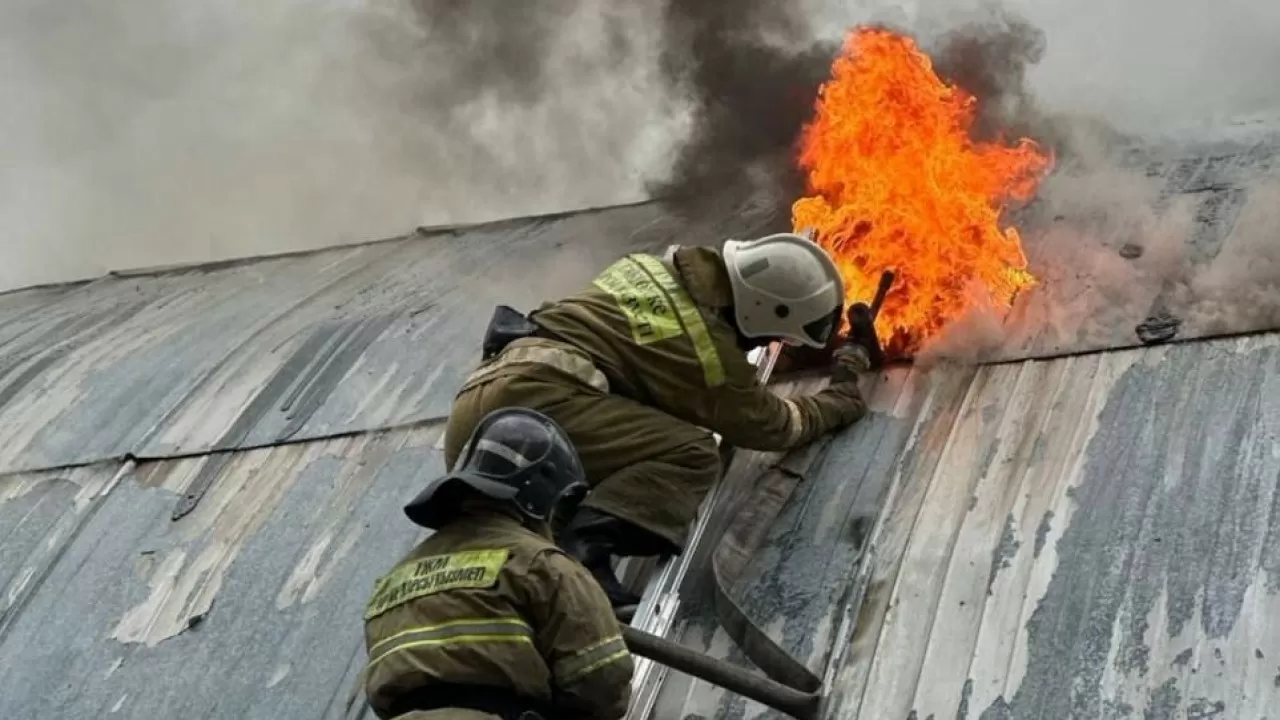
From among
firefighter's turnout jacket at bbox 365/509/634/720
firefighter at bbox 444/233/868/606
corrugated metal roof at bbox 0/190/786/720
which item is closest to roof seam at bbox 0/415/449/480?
corrugated metal roof at bbox 0/190/786/720

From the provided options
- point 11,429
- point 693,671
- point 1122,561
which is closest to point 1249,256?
point 1122,561

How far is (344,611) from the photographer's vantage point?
5613mm

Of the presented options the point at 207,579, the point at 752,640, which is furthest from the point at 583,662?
the point at 207,579

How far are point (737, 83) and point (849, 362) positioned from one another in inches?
172

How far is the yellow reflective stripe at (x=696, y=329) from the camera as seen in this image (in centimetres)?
493

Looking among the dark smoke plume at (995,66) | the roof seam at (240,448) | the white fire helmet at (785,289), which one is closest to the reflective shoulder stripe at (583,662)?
the white fire helmet at (785,289)

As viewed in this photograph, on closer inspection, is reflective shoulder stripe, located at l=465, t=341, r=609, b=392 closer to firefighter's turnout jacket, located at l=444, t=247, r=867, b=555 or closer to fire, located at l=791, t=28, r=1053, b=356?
firefighter's turnout jacket, located at l=444, t=247, r=867, b=555

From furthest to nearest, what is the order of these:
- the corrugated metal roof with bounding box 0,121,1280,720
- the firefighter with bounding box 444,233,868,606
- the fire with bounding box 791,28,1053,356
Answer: the fire with bounding box 791,28,1053,356
the firefighter with bounding box 444,233,868,606
the corrugated metal roof with bounding box 0,121,1280,720

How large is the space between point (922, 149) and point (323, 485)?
10.3 ft

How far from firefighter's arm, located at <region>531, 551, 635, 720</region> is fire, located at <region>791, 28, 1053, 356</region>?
2.41m

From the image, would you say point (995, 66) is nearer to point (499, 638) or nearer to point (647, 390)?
point (647, 390)

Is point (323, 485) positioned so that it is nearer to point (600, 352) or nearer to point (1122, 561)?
point (600, 352)

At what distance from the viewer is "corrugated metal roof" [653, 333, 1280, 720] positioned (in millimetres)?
4062

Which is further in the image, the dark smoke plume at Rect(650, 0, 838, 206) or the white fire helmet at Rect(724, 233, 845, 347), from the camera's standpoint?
the dark smoke plume at Rect(650, 0, 838, 206)
